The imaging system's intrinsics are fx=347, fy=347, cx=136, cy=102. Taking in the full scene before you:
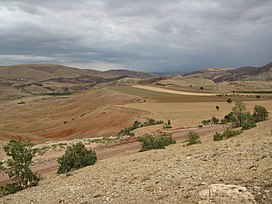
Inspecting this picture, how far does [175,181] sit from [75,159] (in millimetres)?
8387

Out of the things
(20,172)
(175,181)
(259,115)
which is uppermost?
(259,115)

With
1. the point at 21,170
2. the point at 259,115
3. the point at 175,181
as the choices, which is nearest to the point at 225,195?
the point at 175,181

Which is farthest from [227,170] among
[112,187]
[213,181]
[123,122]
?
[123,122]

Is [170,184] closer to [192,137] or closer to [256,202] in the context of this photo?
[256,202]

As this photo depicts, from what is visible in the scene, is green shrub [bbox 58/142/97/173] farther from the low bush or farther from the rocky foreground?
the low bush

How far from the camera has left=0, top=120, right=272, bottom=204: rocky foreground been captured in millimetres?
9516

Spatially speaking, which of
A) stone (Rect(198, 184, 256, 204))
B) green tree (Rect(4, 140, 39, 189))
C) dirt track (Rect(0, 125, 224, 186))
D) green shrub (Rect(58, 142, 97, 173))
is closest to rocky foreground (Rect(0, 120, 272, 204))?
stone (Rect(198, 184, 256, 204))

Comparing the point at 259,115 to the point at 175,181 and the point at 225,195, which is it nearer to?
the point at 175,181

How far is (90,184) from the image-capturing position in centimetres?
1366

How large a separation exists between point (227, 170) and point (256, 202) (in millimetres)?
3085

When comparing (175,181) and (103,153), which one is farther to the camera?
(103,153)

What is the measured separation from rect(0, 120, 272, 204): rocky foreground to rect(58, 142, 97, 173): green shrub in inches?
56.8

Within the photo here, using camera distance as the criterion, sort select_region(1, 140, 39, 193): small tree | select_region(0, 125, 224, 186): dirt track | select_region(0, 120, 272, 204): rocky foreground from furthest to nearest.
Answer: select_region(0, 125, 224, 186): dirt track → select_region(1, 140, 39, 193): small tree → select_region(0, 120, 272, 204): rocky foreground

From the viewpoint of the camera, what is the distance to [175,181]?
11.7m
